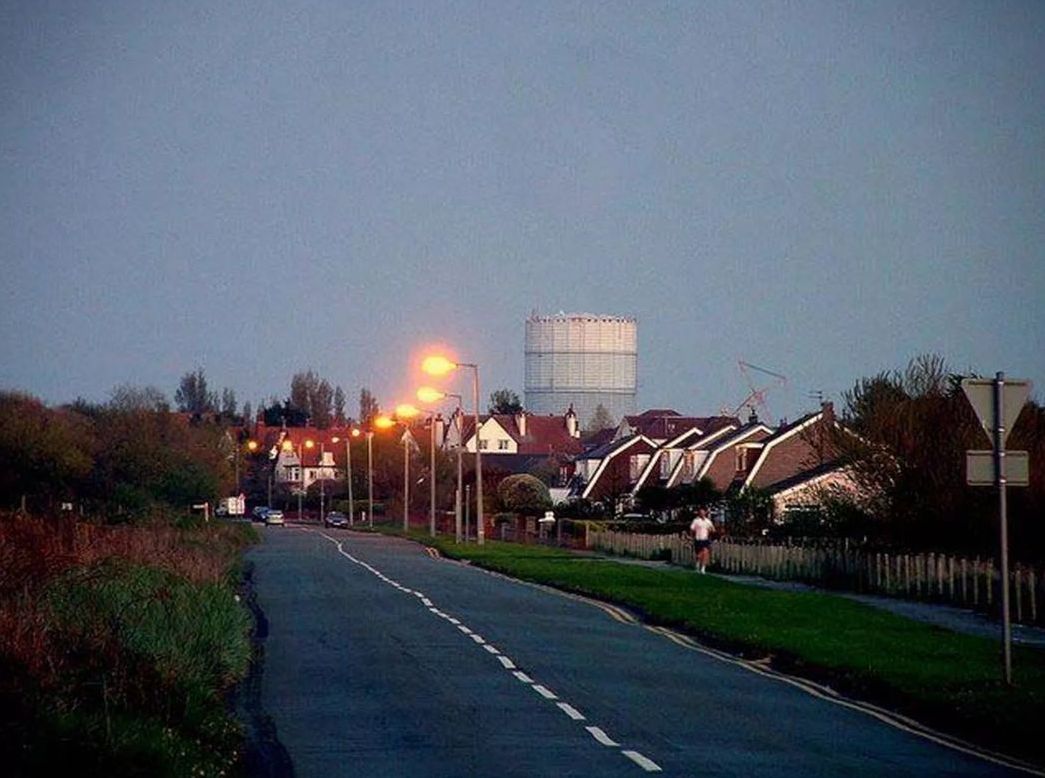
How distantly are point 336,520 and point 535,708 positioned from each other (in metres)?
102

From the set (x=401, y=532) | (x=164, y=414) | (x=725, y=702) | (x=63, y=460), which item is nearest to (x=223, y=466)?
(x=164, y=414)

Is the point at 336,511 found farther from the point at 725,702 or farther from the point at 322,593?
the point at 725,702

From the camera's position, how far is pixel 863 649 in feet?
80.2

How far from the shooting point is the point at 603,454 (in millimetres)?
112625

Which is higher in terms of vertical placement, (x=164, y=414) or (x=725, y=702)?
(x=164, y=414)

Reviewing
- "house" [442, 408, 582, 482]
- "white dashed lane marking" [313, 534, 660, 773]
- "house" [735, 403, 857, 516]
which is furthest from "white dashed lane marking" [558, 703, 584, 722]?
"house" [442, 408, 582, 482]

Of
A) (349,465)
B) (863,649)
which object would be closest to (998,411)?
(863,649)

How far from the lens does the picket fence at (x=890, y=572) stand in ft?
109

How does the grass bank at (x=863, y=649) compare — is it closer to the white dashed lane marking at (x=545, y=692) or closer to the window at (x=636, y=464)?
the white dashed lane marking at (x=545, y=692)

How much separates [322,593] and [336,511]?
90725 millimetres

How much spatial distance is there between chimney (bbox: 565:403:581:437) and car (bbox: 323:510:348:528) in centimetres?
3681

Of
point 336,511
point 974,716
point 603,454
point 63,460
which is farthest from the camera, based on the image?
point 336,511

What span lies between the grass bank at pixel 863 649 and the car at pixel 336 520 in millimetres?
71804

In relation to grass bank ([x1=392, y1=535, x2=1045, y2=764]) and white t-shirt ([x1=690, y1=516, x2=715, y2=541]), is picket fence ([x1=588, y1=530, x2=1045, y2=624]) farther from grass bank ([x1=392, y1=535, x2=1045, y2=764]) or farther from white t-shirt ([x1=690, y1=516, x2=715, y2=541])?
grass bank ([x1=392, y1=535, x2=1045, y2=764])
